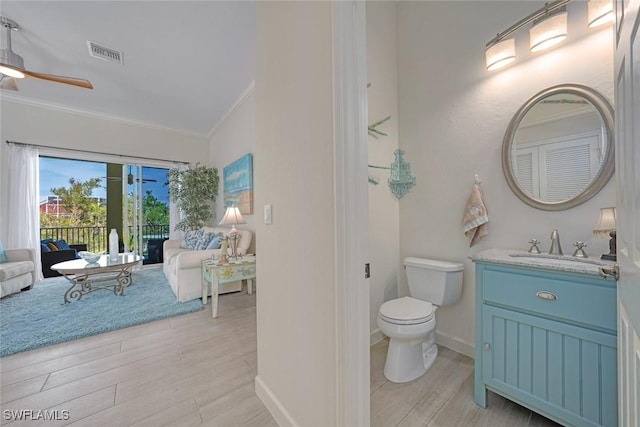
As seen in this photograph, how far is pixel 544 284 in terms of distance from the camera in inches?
46.3

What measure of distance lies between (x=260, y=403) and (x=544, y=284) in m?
1.62

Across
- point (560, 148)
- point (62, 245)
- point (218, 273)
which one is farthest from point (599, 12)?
point (62, 245)

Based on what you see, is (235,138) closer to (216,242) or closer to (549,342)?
(216,242)

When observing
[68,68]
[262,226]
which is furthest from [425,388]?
[68,68]

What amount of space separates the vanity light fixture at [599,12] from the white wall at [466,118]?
0.23 ft

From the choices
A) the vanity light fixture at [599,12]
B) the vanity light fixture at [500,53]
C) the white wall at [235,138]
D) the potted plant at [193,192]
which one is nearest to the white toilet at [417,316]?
the vanity light fixture at [500,53]

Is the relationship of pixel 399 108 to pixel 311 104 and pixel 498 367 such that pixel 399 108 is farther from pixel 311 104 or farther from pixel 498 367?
pixel 498 367

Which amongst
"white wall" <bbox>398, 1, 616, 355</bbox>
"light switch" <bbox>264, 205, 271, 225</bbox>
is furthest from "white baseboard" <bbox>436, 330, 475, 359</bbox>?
"light switch" <bbox>264, 205, 271, 225</bbox>

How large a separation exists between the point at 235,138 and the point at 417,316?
4058mm

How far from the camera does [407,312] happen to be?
62.7 inches

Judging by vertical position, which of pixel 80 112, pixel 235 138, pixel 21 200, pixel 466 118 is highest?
pixel 80 112

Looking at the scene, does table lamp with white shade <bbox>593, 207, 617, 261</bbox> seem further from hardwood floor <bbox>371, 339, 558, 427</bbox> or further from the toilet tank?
hardwood floor <bbox>371, 339, 558, 427</bbox>

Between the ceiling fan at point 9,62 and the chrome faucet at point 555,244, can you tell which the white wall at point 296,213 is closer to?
the chrome faucet at point 555,244

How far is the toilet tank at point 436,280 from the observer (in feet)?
5.88
